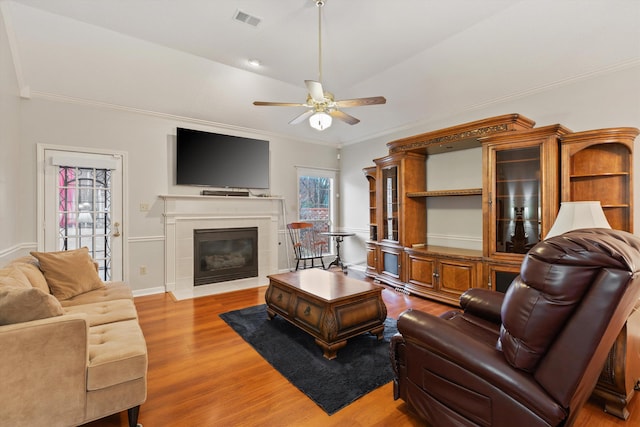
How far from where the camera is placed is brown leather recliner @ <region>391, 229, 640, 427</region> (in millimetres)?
1113

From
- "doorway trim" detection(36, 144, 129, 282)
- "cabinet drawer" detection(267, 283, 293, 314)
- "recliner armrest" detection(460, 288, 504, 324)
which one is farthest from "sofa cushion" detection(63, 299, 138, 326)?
"recliner armrest" detection(460, 288, 504, 324)

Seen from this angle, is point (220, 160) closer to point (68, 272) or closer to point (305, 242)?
point (305, 242)

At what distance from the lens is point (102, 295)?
283 cm

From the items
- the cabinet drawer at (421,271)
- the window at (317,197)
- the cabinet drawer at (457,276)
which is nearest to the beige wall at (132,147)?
the window at (317,197)

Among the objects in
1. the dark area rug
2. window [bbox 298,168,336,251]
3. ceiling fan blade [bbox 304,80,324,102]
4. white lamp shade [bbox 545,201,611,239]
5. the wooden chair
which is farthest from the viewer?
window [bbox 298,168,336,251]

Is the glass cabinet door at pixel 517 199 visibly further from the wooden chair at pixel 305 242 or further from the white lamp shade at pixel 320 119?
the wooden chair at pixel 305 242

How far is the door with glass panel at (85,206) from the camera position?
3.81 meters

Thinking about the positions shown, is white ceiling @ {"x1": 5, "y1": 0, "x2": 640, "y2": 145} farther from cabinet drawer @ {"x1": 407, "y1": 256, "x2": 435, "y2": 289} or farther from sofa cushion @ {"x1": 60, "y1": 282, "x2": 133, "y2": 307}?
sofa cushion @ {"x1": 60, "y1": 282, "x2": 133, "y2": 307}

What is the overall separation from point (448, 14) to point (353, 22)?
95 centimetres

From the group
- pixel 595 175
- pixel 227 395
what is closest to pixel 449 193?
pixel 595 175

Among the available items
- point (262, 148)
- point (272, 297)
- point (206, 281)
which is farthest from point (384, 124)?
point (206, 281)

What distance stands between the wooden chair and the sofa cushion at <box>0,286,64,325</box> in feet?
13.7

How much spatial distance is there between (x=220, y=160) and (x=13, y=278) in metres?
3.38

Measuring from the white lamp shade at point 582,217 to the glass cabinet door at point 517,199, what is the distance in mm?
973
